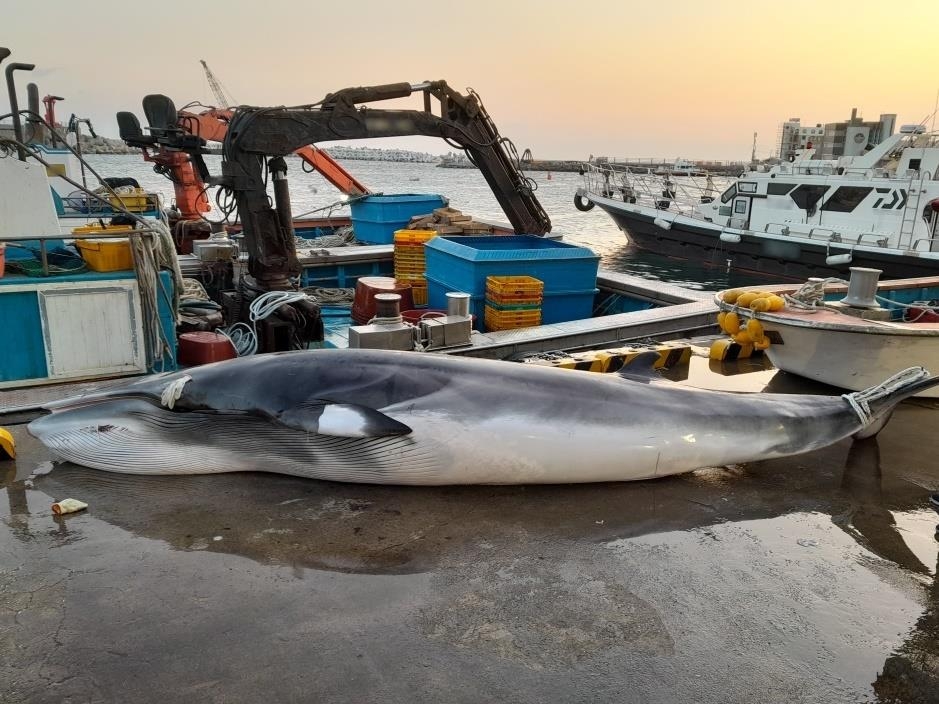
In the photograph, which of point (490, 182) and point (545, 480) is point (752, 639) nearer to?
point (545, 480)

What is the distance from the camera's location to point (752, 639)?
11.0 ft

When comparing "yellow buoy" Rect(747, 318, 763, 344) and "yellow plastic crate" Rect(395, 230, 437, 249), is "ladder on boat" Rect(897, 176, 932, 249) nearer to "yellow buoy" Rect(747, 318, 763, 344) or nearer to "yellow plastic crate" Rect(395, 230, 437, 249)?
"yellow plastic crate" Rect(395, 230, 437, 249)

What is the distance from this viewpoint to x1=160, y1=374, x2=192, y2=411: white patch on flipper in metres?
4.84

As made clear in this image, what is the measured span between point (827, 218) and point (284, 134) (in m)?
23.3

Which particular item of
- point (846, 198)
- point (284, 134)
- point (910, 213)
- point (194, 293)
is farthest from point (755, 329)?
point (846, 198)

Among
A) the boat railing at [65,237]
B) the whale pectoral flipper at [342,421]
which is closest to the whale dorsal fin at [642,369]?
the whale pectoral flipper at [342,421]

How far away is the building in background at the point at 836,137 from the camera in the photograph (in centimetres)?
2759

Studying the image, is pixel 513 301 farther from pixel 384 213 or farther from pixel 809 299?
pixel 384 213

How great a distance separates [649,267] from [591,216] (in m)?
31.1

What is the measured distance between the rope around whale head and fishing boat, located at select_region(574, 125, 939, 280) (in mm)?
20152

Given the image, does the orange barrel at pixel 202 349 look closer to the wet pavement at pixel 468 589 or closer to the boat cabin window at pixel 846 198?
the wet pavement at pixel 468 589

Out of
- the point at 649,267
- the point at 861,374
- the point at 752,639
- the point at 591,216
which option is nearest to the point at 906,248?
the point at 649,267

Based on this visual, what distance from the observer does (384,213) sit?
651 inches

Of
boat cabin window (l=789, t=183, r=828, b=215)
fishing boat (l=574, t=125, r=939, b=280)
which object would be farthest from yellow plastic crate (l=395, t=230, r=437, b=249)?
boat cabin window (l=789, t=183, r=828, b=215)
